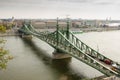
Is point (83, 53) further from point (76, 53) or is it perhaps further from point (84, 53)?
point (76, 53)

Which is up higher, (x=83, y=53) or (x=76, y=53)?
(x=83, y=53)

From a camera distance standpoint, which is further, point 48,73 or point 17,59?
point 17,59

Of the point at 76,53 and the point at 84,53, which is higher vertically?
the point at 84,53

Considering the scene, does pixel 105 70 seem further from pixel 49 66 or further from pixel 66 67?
pixel 49 66

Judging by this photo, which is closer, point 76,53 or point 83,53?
point 83,53

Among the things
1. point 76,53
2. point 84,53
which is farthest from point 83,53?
point 76,53

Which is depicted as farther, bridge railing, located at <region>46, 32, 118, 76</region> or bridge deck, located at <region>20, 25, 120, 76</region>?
bridge deck, located at <region>20, 25, 120, 76</region>

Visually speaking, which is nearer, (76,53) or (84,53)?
(84,53)

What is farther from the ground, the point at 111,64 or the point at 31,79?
the point at 111,64

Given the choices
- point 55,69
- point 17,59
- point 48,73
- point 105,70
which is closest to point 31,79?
point 48,73

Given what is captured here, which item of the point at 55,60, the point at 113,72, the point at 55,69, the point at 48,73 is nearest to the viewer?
the point at 113,72

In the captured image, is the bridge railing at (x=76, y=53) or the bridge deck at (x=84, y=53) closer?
the bridge railing at (x=76, y=53)
